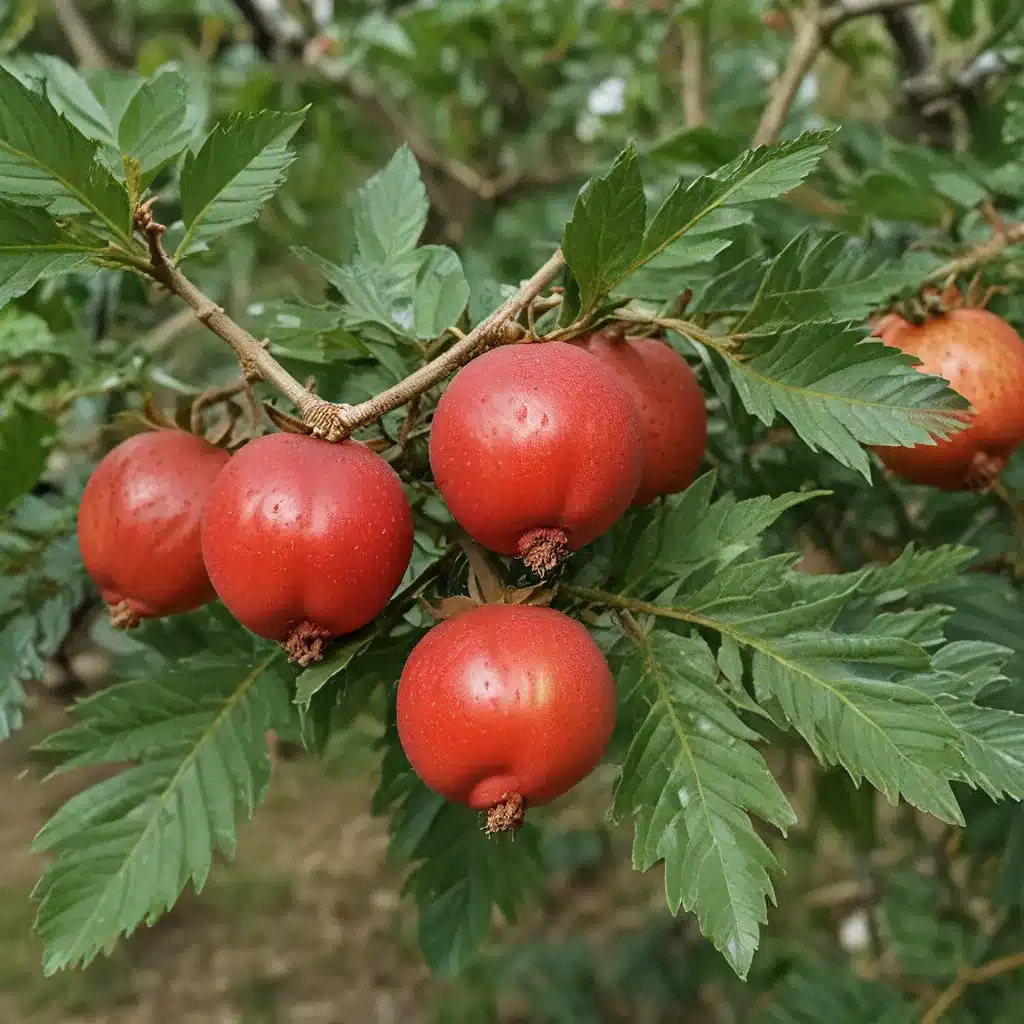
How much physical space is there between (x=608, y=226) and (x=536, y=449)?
6.7 inches

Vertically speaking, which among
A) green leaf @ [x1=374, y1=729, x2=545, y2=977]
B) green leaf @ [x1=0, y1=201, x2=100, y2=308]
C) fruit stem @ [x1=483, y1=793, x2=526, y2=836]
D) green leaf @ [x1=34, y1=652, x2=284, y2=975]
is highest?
green leaf @ [x1=0, y1=201, x2=100, y2=308]

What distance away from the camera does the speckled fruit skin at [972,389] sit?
847mm

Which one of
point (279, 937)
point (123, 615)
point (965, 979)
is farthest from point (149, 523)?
point (279, 937)

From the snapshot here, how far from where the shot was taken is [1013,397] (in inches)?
33.5

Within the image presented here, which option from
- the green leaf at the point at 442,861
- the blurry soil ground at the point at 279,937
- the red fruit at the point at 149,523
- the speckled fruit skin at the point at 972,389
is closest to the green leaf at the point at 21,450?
the red fruit at the point at 149,523

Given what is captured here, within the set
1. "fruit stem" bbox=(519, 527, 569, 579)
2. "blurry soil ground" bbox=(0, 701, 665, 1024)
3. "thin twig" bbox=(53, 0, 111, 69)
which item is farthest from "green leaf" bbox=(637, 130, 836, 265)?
"blurry soil ground" bbox=(0, 701, 665, 1024)

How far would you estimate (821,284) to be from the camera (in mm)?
851

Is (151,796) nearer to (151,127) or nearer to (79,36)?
(151,127)

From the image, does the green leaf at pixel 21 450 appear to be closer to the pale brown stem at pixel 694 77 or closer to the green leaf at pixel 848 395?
the green leaf at pixel 848 395

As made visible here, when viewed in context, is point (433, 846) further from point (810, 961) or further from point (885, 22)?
point (885, 22)

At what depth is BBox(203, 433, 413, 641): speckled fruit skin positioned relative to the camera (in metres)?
0.63

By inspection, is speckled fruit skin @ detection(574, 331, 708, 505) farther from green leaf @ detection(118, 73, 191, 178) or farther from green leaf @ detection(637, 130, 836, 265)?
green leaf @ detection(118, 73, 191, 178)

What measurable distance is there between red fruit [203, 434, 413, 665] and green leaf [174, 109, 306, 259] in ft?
0.65

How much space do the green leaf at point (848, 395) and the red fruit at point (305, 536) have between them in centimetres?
30
